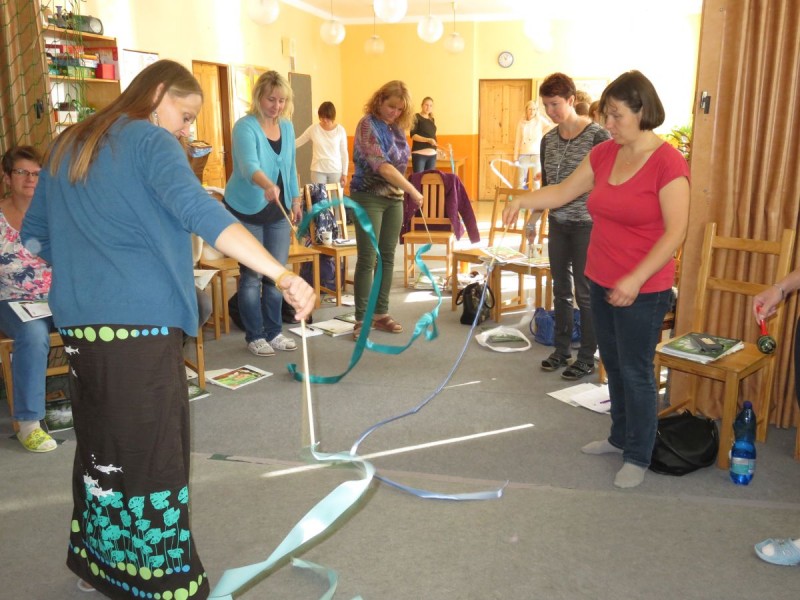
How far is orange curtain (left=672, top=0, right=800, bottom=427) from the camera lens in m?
2.96

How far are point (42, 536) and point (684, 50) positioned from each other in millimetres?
11864

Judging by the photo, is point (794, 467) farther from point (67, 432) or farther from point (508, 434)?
point (67, 432)

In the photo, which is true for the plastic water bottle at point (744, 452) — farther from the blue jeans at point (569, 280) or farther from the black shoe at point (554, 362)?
the black shoe at point (554, 362)

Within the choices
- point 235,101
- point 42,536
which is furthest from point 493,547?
point 235,101

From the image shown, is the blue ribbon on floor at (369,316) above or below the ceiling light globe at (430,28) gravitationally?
below

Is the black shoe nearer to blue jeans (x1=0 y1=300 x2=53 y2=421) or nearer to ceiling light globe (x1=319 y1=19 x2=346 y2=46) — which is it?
blue jeans (x1=0 y1=300 x2=53 y2=421)

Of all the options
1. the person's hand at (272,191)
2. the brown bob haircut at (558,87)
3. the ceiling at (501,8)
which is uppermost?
the ceiling at (501,8)

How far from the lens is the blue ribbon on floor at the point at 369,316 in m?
2.74

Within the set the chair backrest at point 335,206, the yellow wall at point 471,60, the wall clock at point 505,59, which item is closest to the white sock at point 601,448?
the chair backrest at point 335,206

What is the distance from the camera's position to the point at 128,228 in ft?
5.20

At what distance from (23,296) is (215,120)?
5.73 meters

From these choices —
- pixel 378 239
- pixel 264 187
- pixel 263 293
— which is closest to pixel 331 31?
pixel 378 239

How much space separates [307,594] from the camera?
207 centimetres

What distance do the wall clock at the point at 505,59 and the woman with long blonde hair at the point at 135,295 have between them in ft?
37.3
